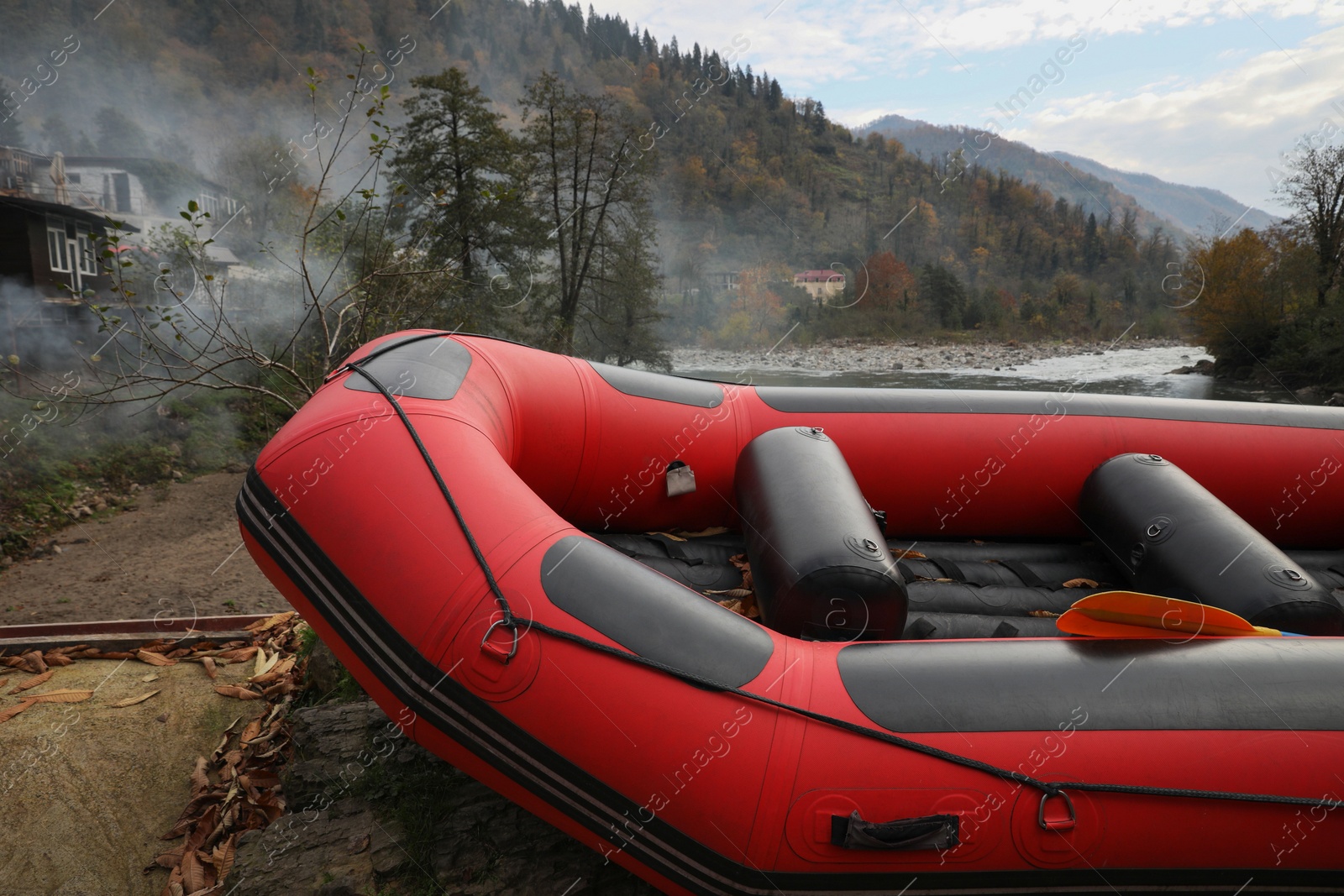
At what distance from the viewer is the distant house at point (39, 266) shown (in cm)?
753

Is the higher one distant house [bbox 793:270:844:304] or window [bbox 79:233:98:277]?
distant house [bbox 793:270:844:304]

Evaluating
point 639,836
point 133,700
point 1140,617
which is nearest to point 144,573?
point 133,700

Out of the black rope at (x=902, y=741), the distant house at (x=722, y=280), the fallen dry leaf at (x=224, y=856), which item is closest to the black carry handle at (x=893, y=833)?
the black rope at (x=902, y=741)

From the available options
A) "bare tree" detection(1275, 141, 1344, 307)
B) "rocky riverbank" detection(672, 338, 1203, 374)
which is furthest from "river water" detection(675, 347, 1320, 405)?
"bare tree" detection(1275, 141, 1344, 307)

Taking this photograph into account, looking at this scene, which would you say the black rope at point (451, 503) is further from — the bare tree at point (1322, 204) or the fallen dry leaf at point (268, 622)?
the bare tree at point (1322, 204)

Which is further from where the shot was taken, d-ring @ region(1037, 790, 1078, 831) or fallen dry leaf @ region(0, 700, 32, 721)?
fallen dry leaf @ region(0, 700, 32, 721)

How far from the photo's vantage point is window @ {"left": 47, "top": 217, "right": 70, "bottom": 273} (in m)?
7.81

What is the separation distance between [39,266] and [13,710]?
7.45 m

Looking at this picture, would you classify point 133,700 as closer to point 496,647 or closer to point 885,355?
point 496,647

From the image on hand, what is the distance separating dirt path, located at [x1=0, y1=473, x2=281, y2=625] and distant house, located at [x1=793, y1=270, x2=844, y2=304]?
41.8 feet

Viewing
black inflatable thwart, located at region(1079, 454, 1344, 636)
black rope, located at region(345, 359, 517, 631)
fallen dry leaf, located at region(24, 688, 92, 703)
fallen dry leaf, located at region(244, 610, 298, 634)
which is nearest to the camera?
black rope, located at region(345, 359, 517, 631)

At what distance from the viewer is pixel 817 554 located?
197 cm

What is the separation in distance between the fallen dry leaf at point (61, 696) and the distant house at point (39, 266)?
6277 millimetres

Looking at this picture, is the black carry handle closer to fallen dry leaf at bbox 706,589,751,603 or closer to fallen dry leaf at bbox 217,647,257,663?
fallen dry leaf at bbox 706,589,751,603
